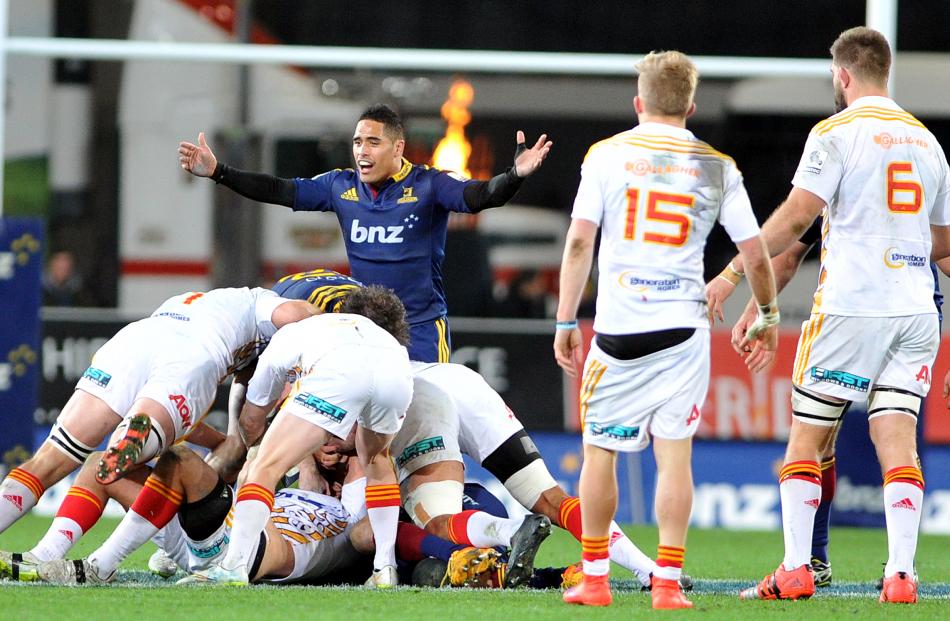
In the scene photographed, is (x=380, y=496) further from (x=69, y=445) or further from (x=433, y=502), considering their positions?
(x=69, y=445)

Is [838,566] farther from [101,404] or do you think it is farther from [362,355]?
[101,404]

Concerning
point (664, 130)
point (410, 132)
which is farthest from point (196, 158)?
point (410, 132)

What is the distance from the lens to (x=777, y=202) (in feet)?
37.3

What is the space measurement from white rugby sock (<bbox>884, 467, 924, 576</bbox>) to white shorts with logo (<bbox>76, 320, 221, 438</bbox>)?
2.60 m

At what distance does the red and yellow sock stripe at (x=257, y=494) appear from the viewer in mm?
5582

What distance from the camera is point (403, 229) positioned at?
281 inches

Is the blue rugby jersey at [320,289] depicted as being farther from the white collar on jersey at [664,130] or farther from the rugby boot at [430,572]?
the white collar on jersey at [664,130]

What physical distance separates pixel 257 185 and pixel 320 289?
0.89 metres

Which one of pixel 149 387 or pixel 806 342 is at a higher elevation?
pixel 806 342

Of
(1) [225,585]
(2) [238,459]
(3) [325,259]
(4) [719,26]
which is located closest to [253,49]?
(3) [325,259]

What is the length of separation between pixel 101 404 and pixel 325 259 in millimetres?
5094

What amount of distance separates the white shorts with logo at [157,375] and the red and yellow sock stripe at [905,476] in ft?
8.48

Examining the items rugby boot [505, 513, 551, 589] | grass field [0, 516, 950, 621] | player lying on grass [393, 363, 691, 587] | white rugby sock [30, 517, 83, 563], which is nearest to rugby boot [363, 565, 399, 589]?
grass field [0, 516, 950, 621]

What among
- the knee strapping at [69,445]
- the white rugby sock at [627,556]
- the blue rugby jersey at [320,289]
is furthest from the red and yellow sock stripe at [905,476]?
the knee strapping at [69,445]
